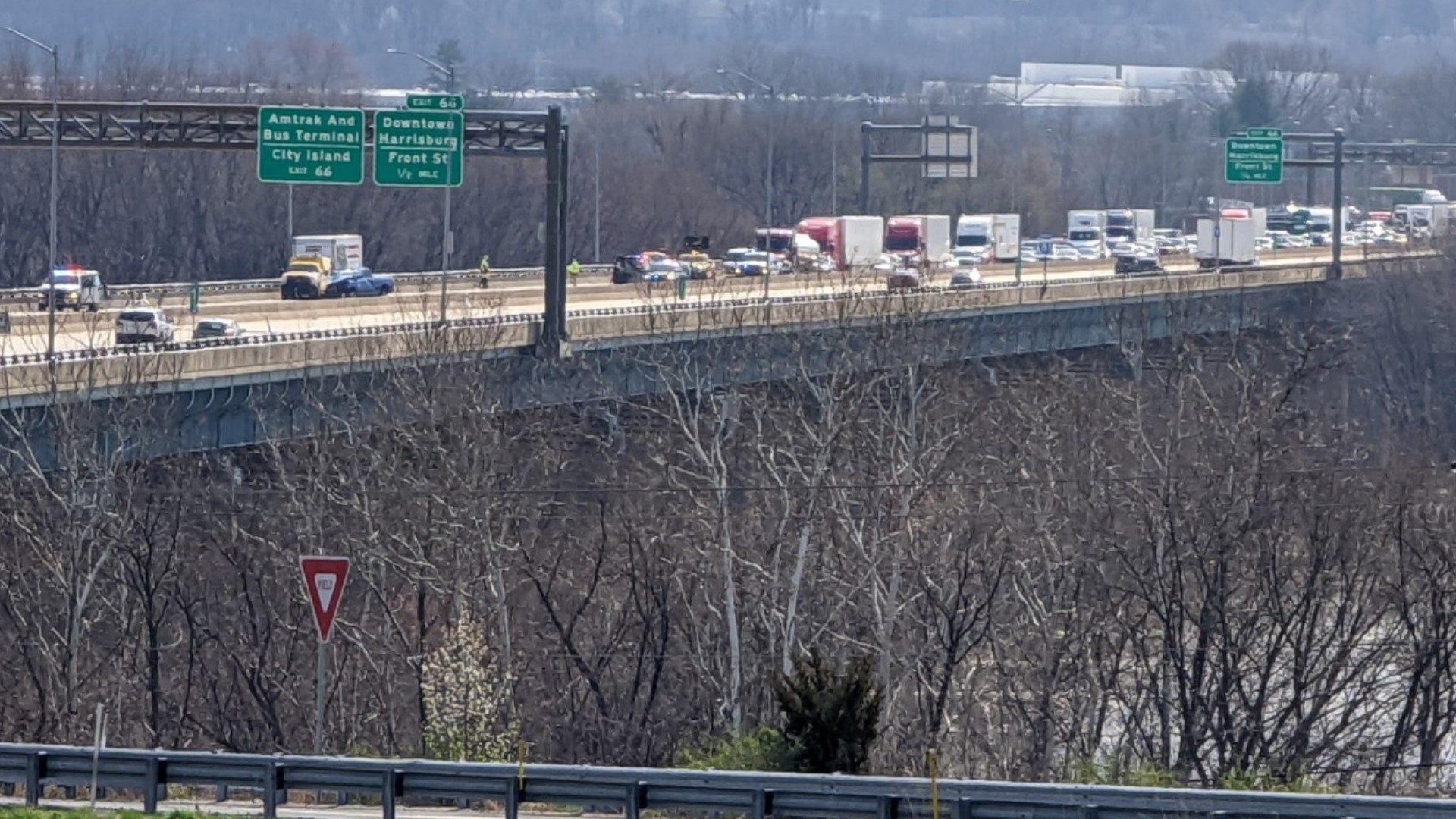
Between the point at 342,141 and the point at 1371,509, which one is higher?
the point at 342,141

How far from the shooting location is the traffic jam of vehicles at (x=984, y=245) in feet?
210

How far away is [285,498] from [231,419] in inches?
64.5

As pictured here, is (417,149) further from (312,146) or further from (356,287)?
(356,287)

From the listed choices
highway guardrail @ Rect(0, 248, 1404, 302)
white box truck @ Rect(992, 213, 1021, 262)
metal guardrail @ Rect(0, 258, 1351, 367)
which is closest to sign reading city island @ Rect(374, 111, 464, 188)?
metal guardrail @ Rect(0, 258, 1351, 367)

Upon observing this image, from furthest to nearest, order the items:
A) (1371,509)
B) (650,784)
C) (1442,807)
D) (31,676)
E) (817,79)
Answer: (817,79) < (1371,509) < (31,676) < (650,784) < (1442,807)

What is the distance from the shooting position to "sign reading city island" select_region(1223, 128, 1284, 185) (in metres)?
68.2

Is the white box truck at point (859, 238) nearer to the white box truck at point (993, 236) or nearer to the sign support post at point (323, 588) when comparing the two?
the white box truck at point (993, 236)

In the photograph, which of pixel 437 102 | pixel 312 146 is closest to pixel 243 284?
pixel 437 102

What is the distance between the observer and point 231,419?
35469 millimetres

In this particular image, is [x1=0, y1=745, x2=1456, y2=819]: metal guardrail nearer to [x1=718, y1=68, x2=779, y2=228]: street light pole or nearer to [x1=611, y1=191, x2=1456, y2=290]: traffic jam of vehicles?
[x1=611, y1=191, x2=1456, y2=290]: traffic jam of vehicles

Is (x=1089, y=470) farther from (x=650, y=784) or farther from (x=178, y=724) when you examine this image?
(x=650, y=784)

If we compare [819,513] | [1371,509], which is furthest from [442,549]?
[1371,509]

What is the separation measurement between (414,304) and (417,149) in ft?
40.1

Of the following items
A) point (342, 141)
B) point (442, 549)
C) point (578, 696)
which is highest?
point (342, 141)
